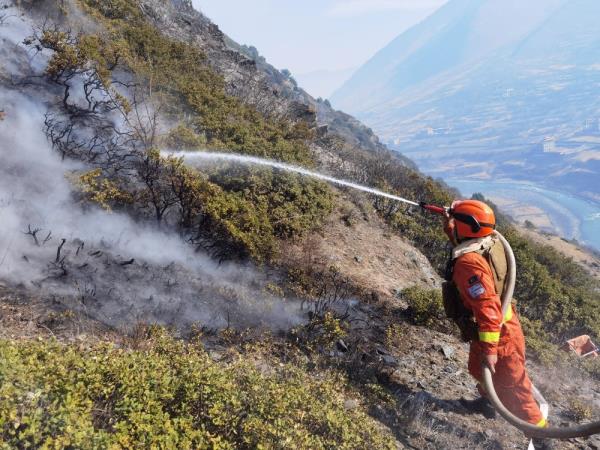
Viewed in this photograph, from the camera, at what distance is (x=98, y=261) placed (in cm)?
600

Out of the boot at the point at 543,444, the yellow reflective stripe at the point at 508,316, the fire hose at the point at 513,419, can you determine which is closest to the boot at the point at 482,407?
the boot at the point at 543,444

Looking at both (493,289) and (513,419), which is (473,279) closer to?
(493,289)

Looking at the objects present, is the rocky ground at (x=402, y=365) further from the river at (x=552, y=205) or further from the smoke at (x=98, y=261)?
the river at (x=552, y=205)

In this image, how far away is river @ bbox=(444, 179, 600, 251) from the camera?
125250mm

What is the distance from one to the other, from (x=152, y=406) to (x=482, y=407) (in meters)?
4.26

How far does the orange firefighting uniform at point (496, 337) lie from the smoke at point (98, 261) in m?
2.78

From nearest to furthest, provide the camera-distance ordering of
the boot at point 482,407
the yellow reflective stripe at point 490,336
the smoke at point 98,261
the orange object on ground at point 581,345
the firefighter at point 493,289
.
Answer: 1. the yellow reflective stripe at point 490,336
2. the firefighter at point 493,289
3. the boot at point 482,407
4. the smoke at point 98,261
5. the orange object on ground at point 581,345

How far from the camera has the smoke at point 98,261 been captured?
207 inches

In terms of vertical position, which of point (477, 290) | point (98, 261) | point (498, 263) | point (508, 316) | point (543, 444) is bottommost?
point (98, 261)

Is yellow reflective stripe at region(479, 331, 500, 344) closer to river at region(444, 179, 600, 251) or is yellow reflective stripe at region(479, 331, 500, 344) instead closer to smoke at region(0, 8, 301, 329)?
smoke at region(0, 8, 301, 329)

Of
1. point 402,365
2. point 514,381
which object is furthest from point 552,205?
point 514,381

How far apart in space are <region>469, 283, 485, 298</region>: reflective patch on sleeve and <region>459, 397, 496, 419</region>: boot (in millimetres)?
2038

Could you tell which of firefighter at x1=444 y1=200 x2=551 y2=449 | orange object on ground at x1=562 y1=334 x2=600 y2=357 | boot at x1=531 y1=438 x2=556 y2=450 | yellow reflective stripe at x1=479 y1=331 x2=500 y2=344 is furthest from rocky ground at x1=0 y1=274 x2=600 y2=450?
orange object on ground at x1=562 y1=334 x2=600 y2=357

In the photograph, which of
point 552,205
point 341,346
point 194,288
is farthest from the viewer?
point 552,205
